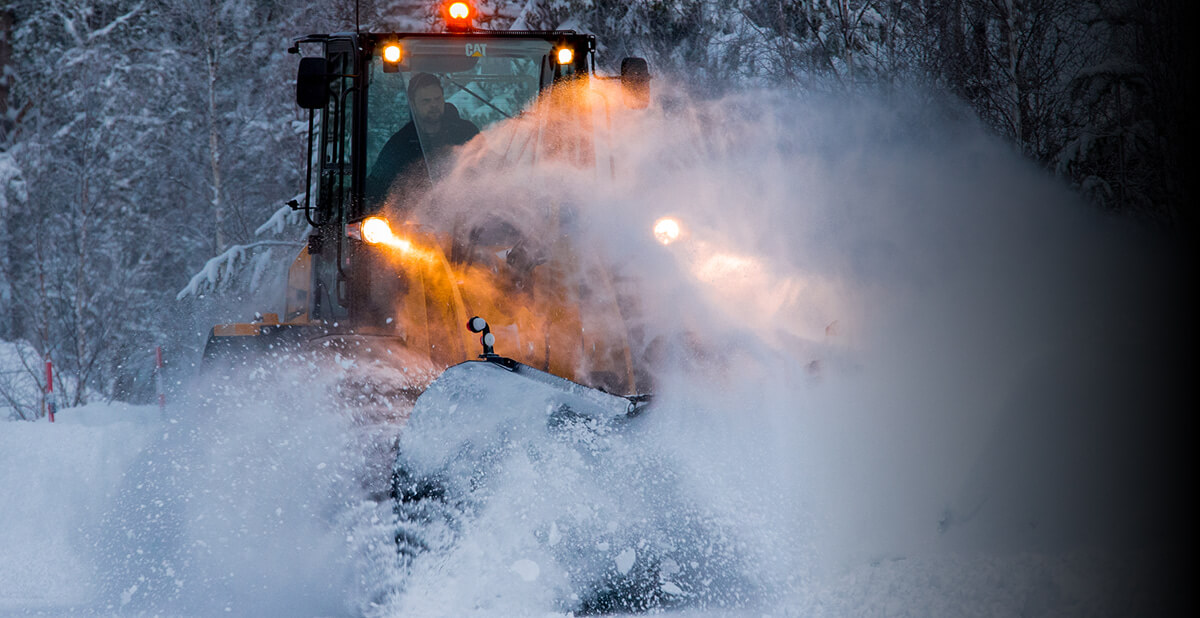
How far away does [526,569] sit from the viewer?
11.6ft

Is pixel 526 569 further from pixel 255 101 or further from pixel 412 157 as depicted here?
pixel 255 101

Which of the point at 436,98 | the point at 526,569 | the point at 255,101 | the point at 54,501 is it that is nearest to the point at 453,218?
the point at 436,98

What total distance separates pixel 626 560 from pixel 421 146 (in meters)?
2.66

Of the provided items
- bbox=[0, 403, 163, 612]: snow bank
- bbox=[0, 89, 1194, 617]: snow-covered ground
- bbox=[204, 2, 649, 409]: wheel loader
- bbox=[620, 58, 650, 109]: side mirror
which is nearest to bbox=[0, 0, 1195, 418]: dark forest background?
bbox=[0, 403, 163, 612]: snow bank

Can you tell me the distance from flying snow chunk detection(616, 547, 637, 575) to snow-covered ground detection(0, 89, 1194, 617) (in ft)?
0.04

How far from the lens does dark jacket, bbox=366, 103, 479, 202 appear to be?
5.40 m

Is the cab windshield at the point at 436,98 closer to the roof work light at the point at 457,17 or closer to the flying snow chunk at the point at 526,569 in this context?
the roof work light at the point at 457,17

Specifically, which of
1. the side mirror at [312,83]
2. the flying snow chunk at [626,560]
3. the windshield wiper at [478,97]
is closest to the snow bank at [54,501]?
the side mirror at [312,83]

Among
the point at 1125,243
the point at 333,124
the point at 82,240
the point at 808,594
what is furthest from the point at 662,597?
the point at 82,240

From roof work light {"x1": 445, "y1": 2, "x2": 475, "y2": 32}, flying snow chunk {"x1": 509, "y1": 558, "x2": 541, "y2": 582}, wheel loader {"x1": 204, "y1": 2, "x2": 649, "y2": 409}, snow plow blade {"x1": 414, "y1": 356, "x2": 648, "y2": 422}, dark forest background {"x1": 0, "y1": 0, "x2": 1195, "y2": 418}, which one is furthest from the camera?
dark forest background {"x1": 0, "y1": 0, "x2": 1195, "y2": 418}

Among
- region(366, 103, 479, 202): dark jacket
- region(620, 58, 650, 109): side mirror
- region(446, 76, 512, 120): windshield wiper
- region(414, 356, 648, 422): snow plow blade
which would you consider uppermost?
region(620, 58, 650, 109): side mirror

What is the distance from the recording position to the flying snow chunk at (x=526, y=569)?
11.6 feet

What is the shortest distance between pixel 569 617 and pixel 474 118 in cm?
285

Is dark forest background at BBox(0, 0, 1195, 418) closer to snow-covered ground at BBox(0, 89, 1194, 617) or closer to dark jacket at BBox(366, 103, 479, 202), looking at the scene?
snow-covered ground at BBox(0, 89, 1194, 617)
